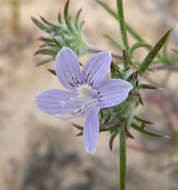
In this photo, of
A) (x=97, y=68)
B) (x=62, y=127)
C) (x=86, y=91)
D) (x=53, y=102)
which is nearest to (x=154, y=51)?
(x=97, y=68)

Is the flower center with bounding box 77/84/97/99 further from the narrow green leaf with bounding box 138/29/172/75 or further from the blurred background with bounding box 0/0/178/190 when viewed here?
the blurred background with bounding box 0/0/178/190

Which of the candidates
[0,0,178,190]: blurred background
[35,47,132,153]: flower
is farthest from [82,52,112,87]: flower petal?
[0,0,178,190]: blurred background

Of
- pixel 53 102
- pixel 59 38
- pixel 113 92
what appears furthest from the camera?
pixel 59 38

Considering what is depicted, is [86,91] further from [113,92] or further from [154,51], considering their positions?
[154,51]

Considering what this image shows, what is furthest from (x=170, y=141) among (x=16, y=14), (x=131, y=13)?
(x=16, y=14)

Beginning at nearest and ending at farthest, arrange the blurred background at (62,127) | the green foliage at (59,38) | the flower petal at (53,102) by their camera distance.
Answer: the flower petal at (53,102)
the green foliage at (59,38)
the blurred background at (62,127)

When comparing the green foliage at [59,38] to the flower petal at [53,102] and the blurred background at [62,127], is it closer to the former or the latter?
the flower petal at [53,102]

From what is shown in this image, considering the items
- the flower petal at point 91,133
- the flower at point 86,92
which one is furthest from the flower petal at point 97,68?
the flower petal at point 91,133
